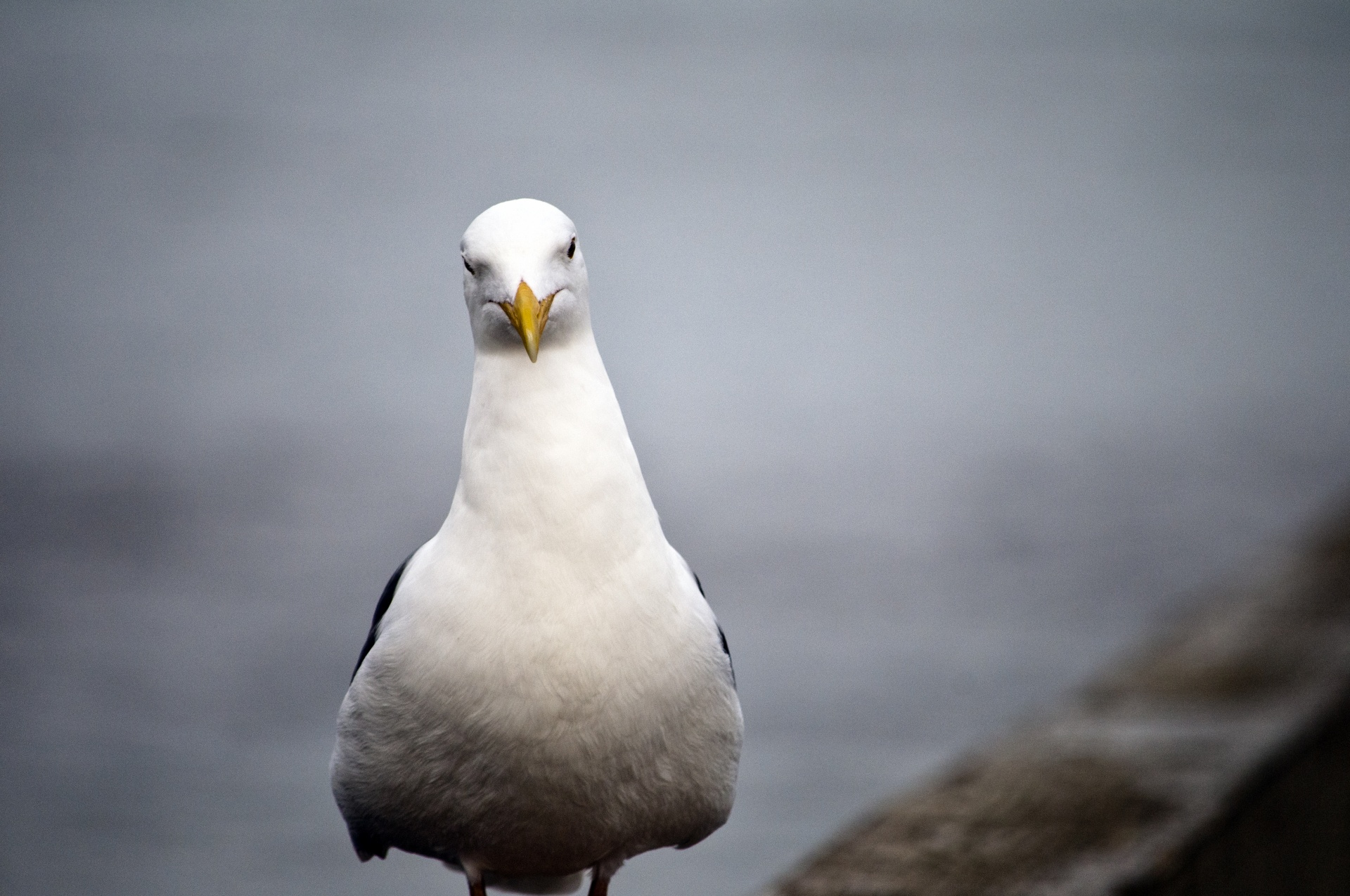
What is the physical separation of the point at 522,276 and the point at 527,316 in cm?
4

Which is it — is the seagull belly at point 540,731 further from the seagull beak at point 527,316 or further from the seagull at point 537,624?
the seagull beak at point 527,316

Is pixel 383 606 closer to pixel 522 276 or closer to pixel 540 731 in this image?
pixel 540 731

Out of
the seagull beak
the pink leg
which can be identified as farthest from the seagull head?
the pink leg

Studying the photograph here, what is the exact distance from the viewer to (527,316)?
1.49 metres

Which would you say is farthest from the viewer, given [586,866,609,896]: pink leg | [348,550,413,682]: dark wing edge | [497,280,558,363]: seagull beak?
[586,866,609,896]: pink leg

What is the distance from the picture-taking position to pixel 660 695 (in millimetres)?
1598

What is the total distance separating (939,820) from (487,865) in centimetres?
79

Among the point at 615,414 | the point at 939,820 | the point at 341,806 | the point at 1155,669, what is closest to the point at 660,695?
the point at 615,414

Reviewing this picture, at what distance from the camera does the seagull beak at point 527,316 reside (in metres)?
1.49

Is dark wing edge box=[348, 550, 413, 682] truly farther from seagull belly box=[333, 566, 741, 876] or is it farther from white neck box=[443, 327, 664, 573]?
white neck box=[443, 327, 664, 573]

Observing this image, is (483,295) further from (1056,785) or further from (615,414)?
(1056,785)

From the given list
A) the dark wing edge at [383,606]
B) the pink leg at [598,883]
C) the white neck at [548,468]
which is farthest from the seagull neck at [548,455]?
the pink leg at [598,883]

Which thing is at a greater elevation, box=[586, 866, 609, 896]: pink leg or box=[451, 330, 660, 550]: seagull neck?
box=[451, 330, 660, 550]: seagull neck

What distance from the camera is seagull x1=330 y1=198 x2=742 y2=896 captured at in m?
1.53
